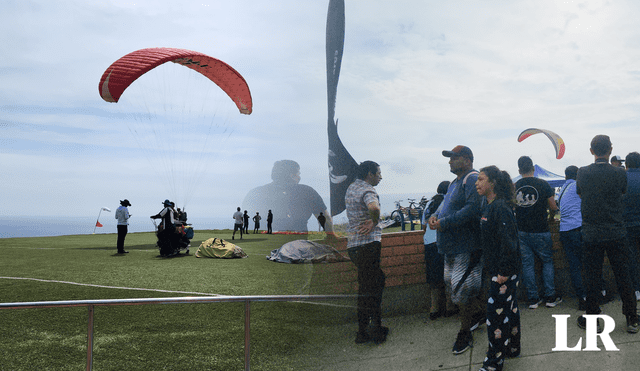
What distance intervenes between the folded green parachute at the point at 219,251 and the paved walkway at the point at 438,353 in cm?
890

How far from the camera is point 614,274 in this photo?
133 inches

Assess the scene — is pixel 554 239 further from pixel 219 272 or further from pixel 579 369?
pixel 219 272

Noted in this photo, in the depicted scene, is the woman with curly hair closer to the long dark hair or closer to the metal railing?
the long dark hair

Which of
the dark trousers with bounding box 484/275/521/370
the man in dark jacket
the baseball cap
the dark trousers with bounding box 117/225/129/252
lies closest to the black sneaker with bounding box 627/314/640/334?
the man in dark jacket

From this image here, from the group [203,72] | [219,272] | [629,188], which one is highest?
[203,72]

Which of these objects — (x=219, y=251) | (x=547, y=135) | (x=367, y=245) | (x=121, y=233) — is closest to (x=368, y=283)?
(x=367, y=245)

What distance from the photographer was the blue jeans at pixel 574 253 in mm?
4066

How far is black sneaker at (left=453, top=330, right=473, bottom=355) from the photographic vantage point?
2865mm

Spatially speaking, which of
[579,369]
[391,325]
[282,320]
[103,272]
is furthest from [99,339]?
[103,272]

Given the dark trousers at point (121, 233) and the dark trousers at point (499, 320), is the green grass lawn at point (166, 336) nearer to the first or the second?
the dark trousers at point (499, 320)

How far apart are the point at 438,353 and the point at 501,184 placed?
4.24 ft

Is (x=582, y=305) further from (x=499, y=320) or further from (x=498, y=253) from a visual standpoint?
(x=498, y=253)

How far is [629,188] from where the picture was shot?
402 cm

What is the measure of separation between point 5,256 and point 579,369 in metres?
14.4
